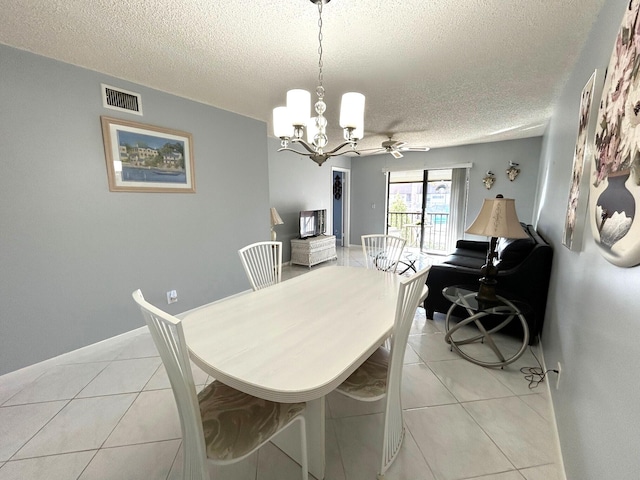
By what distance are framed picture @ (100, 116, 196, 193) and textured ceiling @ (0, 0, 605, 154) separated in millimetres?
422

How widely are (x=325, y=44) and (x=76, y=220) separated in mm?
2342

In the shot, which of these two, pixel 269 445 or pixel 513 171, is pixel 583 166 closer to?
pixel 269 445

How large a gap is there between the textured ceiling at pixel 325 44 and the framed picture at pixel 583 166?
1.72ft

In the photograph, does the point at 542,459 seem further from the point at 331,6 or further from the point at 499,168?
the point at 499,168

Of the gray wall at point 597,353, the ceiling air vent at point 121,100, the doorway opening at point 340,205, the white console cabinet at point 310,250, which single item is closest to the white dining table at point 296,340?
the gray wall at point 597,353

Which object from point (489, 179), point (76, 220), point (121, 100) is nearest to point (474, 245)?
point (489, 179)

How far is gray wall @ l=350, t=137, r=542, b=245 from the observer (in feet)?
15.7

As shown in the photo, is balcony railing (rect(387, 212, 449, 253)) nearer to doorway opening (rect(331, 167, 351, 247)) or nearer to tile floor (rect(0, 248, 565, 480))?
doorway opening (rect(331, 167, 351, 247))

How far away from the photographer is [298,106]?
1436 mm

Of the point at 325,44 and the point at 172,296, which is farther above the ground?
the point at 325,44

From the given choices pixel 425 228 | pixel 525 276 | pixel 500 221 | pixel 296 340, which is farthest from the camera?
pixel 425 228

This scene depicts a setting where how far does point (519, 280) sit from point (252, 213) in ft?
9.91

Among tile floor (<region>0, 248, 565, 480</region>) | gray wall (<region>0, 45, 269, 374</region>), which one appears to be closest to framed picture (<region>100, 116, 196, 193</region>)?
gray wall (<region>0, 45, 269, 374</region>)

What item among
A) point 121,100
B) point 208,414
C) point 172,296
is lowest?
point 172,296
